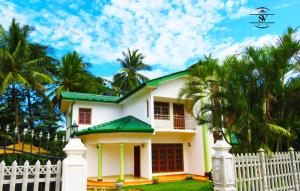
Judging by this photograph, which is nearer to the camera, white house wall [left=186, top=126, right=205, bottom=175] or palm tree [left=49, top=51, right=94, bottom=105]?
white house wall [left=186, top=126, right=205, bottom=175]

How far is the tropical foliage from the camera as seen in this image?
762 cm

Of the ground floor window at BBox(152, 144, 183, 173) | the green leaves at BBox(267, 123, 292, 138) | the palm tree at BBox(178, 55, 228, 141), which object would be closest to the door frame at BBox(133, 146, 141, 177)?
the ground floor window at BBox(152, 144, 183, 173)

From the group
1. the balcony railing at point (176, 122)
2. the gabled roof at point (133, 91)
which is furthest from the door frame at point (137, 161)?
the gabled roof at point (133, 91)

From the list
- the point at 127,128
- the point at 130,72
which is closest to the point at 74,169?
the point at 127,128

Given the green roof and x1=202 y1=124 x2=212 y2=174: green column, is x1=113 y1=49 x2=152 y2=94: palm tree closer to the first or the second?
the green roof

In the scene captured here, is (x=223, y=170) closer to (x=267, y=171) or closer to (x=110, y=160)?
(x=267, y=171)

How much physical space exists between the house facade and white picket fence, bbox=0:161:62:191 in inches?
403

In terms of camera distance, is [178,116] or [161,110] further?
[178,116]

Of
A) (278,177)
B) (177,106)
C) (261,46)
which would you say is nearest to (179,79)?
(177,106)

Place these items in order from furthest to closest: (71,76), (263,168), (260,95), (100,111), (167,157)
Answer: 1. (71,76)
2. (100,111)
3. (167,157)
4. (260,95)
5. (263,168)

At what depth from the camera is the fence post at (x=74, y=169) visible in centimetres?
438

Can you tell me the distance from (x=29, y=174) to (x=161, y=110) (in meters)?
13.6

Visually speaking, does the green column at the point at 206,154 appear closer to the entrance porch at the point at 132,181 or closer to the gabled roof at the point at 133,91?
the entrance porch at the point at 132,181

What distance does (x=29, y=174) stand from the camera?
4277mm
